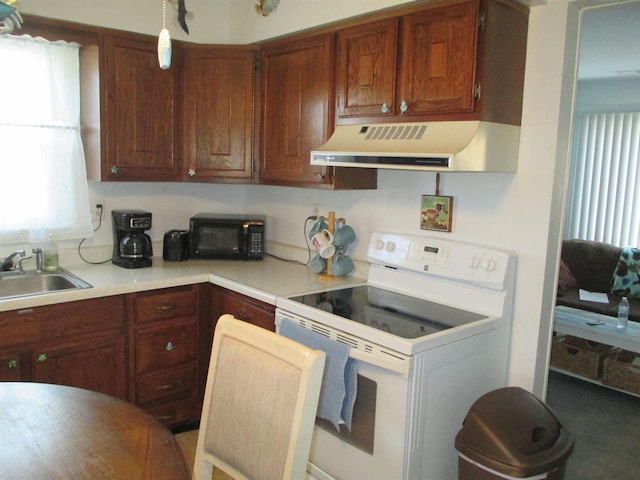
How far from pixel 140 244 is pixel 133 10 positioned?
4.25ft

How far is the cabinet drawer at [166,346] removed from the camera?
2.81 m

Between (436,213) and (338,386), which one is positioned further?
(436,213)

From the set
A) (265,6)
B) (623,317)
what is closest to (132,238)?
(265,6)

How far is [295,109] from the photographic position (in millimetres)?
2934

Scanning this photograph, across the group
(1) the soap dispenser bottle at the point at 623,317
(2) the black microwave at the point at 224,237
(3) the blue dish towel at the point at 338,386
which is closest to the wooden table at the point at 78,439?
(3) the blue dish towel at the point at 338,386

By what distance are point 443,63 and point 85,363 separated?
6.88ft

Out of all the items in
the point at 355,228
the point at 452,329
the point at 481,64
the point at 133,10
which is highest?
the point at 133,10

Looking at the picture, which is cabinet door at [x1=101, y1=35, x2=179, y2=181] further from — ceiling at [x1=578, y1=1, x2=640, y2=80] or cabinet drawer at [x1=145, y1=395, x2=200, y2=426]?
ceiling at [x1=578, y1=1, x2=640, y2=80]

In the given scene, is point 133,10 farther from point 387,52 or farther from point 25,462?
point 25,462

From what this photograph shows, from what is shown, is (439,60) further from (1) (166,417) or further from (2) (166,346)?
(1) (166,417)

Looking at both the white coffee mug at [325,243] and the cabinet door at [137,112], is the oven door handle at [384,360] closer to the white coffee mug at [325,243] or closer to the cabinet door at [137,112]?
the white coffee mug at [325,243]

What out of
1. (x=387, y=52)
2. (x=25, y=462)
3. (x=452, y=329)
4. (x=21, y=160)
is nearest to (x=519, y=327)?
(x=452, y=329)

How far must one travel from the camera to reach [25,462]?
4.14 ft

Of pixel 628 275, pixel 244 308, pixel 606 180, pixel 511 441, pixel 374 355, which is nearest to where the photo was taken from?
Answer: pixel 511 441
